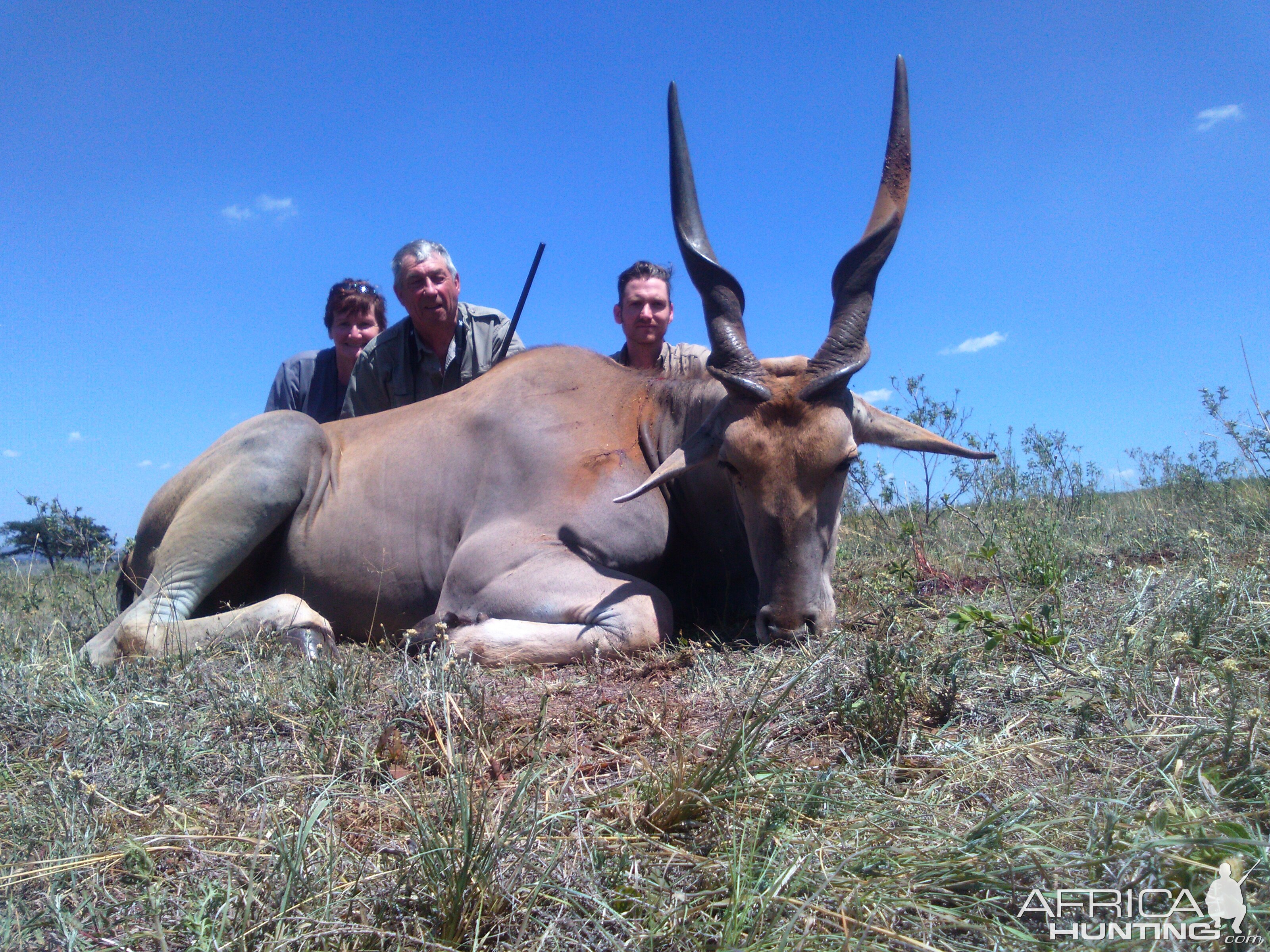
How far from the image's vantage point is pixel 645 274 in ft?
23.6

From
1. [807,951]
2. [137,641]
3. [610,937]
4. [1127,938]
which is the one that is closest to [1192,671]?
[1127,938]

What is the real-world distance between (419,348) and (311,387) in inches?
69.0

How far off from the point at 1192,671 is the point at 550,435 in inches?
122

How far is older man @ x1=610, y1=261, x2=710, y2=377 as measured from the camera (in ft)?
23.2

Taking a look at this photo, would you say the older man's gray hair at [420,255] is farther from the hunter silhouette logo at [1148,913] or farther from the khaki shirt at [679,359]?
the hunter silhouette logo at [1148,913]

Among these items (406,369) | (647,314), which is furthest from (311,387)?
(647,314)

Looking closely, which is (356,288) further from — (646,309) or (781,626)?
(781,626)

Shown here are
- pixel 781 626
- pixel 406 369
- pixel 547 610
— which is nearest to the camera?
pixel 781 626

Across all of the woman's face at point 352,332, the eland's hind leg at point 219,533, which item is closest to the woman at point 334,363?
the woman's face at point 352,332

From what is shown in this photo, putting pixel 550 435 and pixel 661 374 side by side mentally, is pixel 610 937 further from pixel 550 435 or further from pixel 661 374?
pixel 661 374

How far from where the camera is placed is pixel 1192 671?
8.57ft

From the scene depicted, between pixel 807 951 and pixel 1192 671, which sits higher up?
pixel 1192 671

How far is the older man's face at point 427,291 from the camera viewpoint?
22.6ft

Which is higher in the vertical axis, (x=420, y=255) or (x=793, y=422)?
(x=420, y=255)
